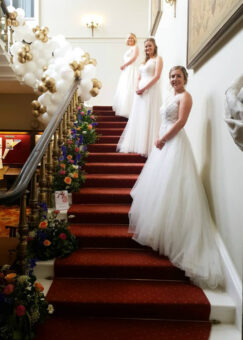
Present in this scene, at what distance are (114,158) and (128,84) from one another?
206cm

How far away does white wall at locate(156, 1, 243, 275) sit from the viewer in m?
2.33

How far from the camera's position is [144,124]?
4570 millimetres

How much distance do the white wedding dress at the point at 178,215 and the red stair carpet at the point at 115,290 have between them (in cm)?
14

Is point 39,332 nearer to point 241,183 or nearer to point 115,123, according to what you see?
point 241,183

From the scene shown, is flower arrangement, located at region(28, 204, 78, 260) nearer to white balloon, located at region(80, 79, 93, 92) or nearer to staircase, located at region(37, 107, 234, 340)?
staircase, located at region(37, 107, 234, 340)

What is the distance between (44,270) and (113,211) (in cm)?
96

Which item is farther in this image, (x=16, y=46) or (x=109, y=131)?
(x=16, y=46)

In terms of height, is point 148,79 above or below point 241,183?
above

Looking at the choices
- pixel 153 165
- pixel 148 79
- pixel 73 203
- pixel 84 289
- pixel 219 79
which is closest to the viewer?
pixel 84 289

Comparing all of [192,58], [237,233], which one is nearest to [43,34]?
[192,58]

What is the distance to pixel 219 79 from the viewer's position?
2729 mm

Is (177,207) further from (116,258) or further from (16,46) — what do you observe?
(16,46)

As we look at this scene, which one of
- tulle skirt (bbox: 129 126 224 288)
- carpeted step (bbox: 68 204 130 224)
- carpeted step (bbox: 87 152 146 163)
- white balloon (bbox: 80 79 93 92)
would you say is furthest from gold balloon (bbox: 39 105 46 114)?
tulle skirt (bbox: 129 126 224 288)

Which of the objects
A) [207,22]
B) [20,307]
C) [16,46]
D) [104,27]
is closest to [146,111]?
[207,22]
